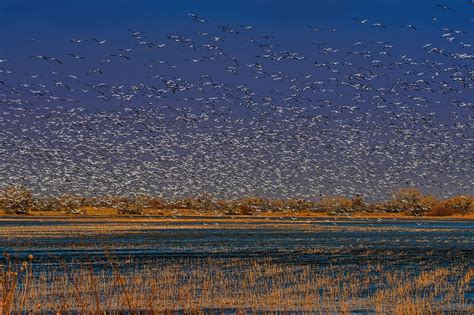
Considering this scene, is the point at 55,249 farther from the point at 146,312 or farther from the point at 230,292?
the point at 146,312

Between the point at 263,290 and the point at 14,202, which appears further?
the point at 14,202

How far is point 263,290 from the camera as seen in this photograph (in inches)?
1131

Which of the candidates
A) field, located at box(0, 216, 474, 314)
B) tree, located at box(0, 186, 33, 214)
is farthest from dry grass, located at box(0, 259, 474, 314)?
tree, located at box(0, 186, 33, 214)

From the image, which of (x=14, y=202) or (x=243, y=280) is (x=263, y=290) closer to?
(x=243, y=280)

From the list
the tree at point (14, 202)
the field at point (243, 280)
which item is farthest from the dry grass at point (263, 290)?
the tree at point (14, 202)

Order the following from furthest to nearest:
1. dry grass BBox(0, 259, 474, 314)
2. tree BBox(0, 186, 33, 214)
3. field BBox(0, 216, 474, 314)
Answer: tree BBox(0, 186, 33, 214), dry grass BBox(0, 259, 474, 314), field BBox(0, 216, 474, 314)

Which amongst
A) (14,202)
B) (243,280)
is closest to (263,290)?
(243,280)

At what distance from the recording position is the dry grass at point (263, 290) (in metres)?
23.4

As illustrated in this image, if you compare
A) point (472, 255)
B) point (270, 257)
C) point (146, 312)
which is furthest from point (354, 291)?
point (472, 255)

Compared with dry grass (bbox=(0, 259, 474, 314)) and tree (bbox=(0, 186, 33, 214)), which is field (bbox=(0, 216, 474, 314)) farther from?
tree (bbox=(0, 186, 33, 214))

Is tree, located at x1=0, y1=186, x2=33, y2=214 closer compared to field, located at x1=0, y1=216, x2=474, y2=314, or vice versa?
field, located at x1=0, y1=216, x2=474, y2=314

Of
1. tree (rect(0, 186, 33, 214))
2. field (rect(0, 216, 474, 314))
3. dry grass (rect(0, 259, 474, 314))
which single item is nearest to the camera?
field (rect(0, 216, 474, 314))

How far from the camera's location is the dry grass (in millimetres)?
23438

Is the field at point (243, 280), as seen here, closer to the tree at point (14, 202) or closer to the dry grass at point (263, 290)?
the dry grass at point (263, 290)
